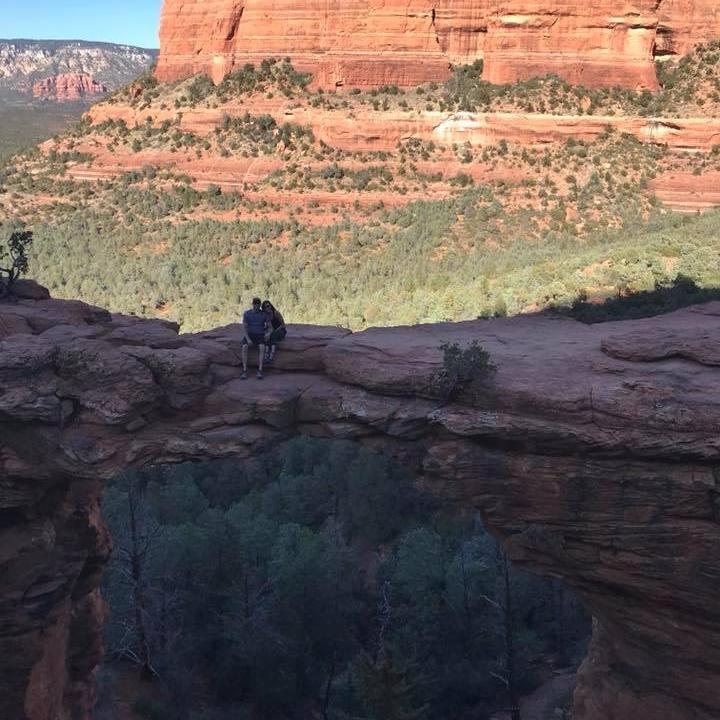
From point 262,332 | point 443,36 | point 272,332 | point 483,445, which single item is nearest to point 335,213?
point 443,36

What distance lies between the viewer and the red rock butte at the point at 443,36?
163 feet

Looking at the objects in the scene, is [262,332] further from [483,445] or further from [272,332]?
[483,445]

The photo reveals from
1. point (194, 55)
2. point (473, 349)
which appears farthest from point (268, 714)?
point (194, 55)

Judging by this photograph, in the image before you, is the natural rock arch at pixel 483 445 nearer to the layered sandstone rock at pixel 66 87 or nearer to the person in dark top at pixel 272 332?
the person in dark top at pixel 272 332

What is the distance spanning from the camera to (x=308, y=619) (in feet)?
48.9

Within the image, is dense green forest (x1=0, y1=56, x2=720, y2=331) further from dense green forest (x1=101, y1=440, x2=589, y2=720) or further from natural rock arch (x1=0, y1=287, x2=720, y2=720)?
natural rock arch (x1=0, y1=287, x2=720, y2=720)

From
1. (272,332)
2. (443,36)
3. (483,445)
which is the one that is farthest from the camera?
(443,36)

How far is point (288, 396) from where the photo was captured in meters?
10.6

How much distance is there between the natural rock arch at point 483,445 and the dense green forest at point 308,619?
3.37 metres

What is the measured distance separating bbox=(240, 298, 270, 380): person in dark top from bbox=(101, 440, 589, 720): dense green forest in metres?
5.13

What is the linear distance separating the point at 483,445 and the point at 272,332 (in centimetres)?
359

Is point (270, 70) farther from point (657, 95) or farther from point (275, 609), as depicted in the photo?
point (275, 609)

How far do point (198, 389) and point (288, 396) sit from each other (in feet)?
4.09

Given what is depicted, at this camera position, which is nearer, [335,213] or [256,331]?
[256,331]
